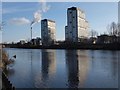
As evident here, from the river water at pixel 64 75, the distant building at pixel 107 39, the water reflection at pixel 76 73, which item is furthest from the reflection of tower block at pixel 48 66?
the distant building at pixel 107 39

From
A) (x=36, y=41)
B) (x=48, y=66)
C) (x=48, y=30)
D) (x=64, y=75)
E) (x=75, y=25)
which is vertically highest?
(x=75, y=25)

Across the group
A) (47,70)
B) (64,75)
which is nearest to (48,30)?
(47,70)

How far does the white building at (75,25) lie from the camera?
131m

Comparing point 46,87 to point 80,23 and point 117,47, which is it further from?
point 80,23

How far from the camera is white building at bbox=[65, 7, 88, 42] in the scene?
131 m

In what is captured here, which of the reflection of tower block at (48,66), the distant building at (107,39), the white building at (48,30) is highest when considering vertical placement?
the white building at (48,30)

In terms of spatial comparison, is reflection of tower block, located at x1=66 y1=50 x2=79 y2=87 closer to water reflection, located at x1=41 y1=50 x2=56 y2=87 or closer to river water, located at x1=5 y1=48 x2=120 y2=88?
river water, located at x1=5 y1=48 x2=120 y2=88

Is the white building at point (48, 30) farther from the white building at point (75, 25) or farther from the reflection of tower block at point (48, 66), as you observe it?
the reflection of tower block at point (48, 66)

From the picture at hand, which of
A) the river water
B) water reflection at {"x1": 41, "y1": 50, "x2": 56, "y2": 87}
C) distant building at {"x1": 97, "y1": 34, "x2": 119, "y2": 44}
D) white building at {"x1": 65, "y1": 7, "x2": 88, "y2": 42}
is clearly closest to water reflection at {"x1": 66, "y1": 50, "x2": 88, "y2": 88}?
the river water

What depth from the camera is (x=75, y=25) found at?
135750 millimetres

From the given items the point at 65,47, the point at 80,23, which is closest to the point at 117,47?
the point at 65,47

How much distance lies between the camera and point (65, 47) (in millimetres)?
100125

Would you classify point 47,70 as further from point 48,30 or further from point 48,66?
point 48,30

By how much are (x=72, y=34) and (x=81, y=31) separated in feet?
23.1
